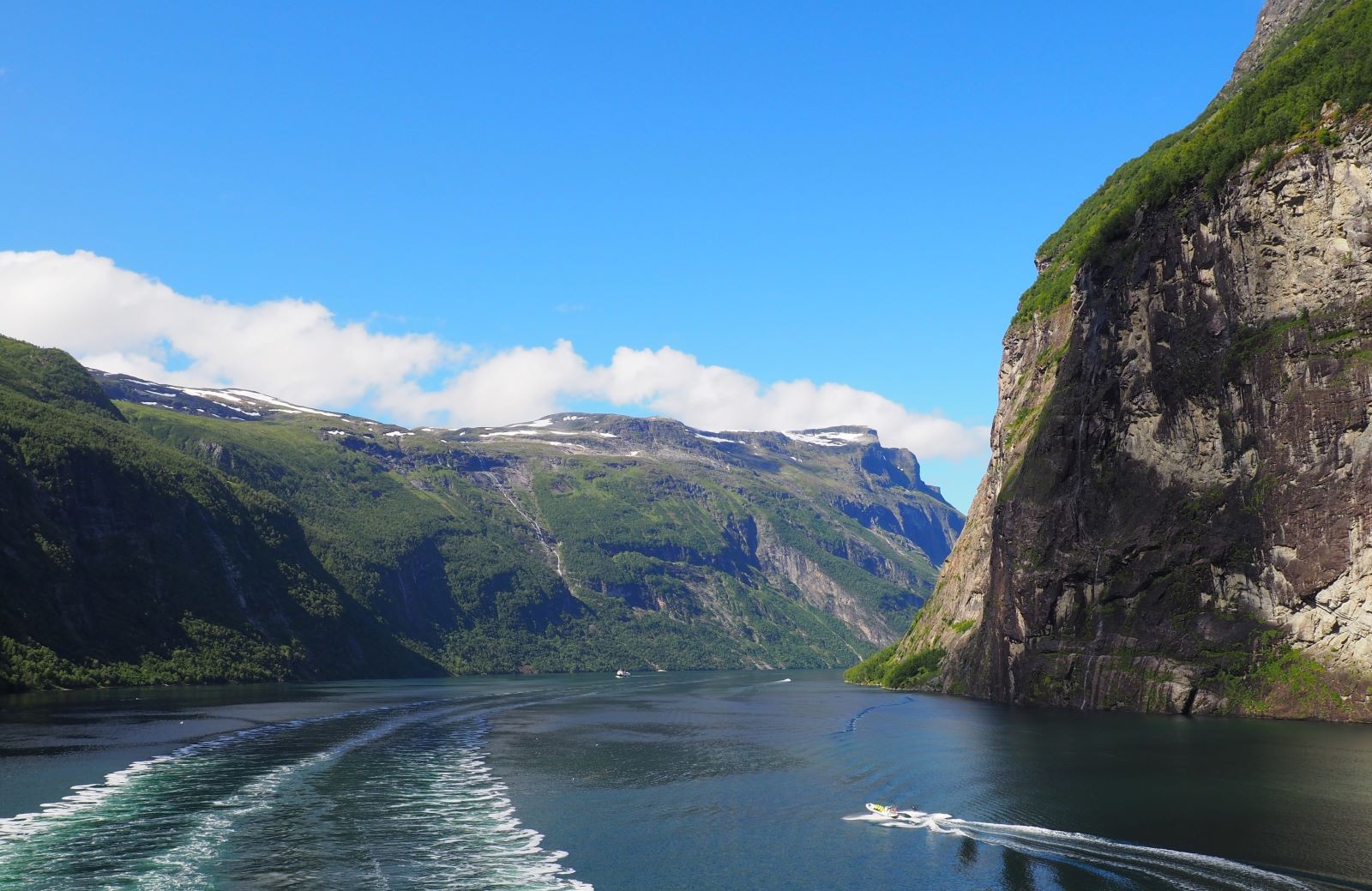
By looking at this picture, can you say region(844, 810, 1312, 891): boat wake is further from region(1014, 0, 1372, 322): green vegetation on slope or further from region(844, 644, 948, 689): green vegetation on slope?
region(844, 644, 948, 689): green vegetation on slope

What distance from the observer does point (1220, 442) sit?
336 ft

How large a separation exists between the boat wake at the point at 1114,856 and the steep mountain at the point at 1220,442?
167ft

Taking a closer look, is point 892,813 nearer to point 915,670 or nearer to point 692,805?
point 692,805

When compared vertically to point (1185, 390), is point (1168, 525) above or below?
below

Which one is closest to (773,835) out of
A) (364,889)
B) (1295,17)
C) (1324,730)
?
(364,889)

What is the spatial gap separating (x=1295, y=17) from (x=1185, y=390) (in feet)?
333

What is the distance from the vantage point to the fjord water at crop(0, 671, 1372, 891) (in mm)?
43188

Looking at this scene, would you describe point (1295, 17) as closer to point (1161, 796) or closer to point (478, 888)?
point (1161, 796)

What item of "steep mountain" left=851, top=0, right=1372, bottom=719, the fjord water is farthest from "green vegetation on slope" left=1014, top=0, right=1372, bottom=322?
the fjord water

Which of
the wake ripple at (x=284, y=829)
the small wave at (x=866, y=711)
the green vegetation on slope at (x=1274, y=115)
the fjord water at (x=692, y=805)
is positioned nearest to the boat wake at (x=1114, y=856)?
the fjord water at (x=692, y=805)

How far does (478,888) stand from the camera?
41500 millimetres

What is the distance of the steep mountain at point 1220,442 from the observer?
3548 inches

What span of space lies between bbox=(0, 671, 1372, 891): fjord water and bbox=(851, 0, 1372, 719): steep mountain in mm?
8615

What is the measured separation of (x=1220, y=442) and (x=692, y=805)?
71.6 meters
